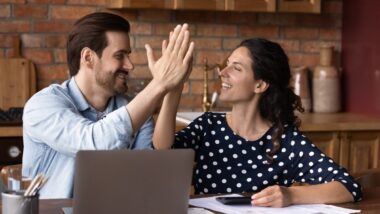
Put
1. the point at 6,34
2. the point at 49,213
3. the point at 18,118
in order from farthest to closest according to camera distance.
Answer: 1. the point at 6,34
2. the point at 18,118
3. the point at 49,213

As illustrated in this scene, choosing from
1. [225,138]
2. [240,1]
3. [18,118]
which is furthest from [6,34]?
[225,138]

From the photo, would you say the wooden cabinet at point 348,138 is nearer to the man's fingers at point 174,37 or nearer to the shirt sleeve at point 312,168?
the shirt sleeve at point 312,168

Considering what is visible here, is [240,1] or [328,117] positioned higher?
[240,1]

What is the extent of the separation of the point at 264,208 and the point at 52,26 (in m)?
2.33

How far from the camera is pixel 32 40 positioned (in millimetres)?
3838

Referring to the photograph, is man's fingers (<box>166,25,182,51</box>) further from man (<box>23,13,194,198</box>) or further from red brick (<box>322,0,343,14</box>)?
red brick (<box>322,0,343,14</box>)

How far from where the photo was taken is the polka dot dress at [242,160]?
2.31 metres

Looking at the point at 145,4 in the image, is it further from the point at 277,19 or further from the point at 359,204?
the point at 359,204

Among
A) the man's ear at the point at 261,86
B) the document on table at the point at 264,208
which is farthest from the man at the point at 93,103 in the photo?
the man's ear at the point at 261,86

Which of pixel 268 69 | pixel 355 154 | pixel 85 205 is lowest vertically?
pixel 355 154

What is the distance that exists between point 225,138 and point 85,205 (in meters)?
0.95

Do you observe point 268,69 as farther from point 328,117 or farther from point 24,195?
point 328,117

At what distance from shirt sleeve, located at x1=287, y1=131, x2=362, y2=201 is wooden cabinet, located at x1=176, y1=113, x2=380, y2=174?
1.33 metres

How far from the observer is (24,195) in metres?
1.55
